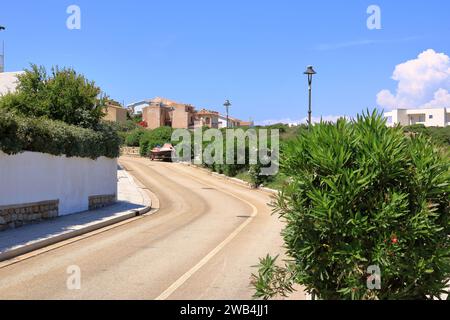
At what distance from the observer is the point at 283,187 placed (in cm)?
521

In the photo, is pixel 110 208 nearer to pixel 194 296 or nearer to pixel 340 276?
pixel 194 296

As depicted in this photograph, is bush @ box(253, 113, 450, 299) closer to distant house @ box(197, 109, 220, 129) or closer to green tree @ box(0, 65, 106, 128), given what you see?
green tree @ box(0, 65, 106, 128)

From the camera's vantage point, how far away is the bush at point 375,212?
4.64 metres

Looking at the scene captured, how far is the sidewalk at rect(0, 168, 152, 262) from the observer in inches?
429

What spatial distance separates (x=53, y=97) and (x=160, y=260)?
1141 cm

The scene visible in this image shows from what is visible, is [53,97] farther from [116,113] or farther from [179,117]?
[179,117]

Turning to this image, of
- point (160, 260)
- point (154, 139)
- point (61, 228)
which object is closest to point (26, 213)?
point (61, 228)

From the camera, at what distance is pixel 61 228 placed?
45.1 ft

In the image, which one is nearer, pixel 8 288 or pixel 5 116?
pixel 8 288

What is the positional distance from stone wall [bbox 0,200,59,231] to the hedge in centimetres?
156

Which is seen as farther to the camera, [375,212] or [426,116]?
[426,116]
